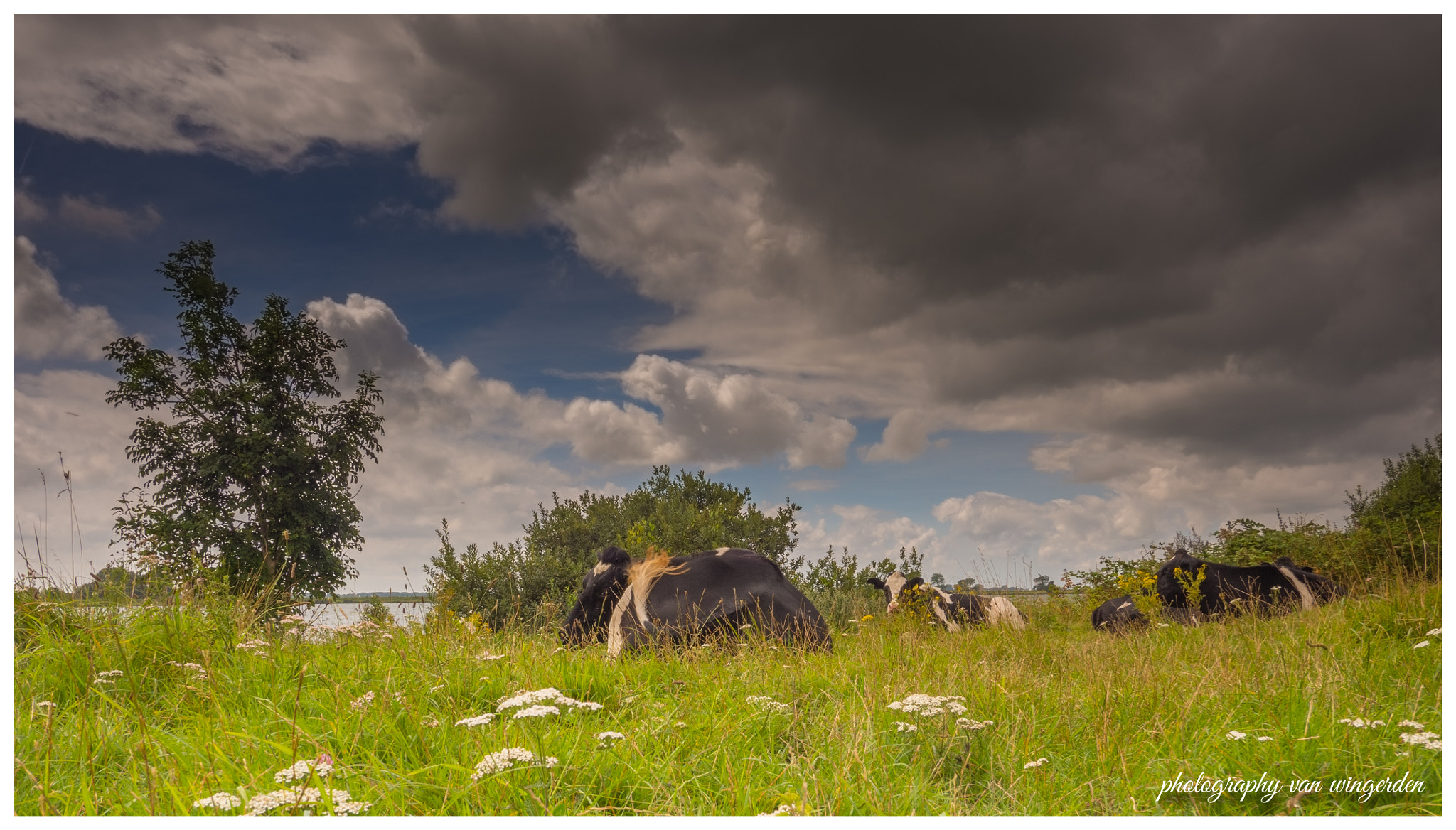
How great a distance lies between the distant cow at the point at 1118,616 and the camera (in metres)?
9.99

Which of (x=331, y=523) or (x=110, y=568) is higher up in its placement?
(x=331, y=523)

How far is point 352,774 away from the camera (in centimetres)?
289

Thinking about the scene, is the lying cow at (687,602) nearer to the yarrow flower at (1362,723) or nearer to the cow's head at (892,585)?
the yarrow flower at (1362,723)

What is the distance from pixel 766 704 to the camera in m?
3.88

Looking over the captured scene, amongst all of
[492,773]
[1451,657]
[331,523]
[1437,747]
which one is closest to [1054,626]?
A: [1451,657]

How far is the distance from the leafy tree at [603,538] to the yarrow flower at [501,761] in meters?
12.4

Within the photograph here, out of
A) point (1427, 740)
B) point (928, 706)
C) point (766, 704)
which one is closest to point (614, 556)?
point (766, 704)

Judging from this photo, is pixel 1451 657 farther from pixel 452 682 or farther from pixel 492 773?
pixel 452 682

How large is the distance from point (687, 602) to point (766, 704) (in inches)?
145

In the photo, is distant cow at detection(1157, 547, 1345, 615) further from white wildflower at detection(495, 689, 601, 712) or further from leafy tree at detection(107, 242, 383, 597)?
leafy tree at detection(107, 242, 383, 597)

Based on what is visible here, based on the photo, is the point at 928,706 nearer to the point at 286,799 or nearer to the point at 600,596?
the point at 286,799

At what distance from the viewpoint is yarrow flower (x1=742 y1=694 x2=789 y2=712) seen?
380 centimetres

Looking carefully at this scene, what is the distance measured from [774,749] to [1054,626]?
9.94 m
